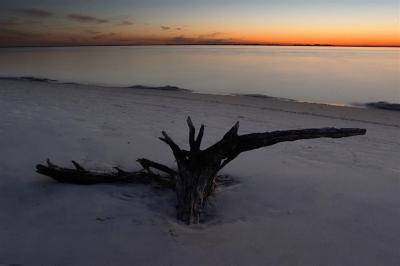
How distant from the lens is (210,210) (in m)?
4.08

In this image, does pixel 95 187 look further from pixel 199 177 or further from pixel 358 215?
pixel 358 215

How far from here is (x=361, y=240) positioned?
140 inches

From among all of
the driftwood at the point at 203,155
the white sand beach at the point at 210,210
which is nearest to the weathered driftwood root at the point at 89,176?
the white sand beach at the point at 210,210

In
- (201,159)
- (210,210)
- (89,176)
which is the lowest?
(210,210)

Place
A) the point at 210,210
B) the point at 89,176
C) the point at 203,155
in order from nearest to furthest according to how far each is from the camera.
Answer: the point at 203,155 → the point at 210,210 → the point at 89,176

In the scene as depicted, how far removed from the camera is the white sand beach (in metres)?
3.21

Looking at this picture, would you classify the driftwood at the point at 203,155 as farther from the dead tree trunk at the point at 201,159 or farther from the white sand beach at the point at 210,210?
the white sand beach at the point at 210,210

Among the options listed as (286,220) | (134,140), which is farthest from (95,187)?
(134,140)

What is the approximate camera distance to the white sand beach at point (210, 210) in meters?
3.21

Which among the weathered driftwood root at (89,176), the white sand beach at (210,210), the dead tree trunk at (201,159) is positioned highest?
the dead tree trunk at (201,159)

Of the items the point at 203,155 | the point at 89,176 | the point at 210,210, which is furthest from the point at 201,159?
the point at 89,176

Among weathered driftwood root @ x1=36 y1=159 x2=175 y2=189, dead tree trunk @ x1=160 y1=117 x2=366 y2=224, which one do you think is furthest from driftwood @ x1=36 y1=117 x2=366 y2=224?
weathered driftwood root @ x1=36 y1=159 x2=175 y2=189

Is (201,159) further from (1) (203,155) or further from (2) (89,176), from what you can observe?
(2) (89,176)

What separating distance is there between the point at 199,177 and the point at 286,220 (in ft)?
3.06
